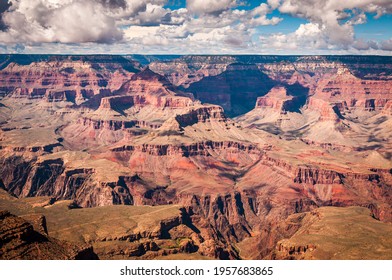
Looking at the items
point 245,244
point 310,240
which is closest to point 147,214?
point 245,244

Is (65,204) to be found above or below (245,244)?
above

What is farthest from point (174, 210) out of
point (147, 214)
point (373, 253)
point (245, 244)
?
point (373, 253)

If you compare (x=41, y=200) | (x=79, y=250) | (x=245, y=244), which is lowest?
(x=245, y=244)

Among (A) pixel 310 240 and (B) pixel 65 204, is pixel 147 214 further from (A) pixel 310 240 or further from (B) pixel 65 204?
(A) pixel 310 240

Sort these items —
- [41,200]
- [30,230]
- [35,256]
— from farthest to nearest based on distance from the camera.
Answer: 1. [41,200]
2. [30,230]
3. [35,256]

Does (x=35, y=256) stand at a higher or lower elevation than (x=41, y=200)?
higher

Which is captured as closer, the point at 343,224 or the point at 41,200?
the point at 343,224
